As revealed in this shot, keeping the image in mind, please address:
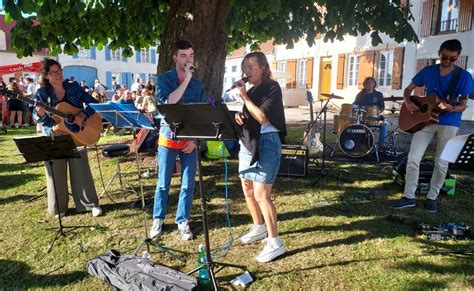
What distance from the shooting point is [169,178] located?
3.95 metres

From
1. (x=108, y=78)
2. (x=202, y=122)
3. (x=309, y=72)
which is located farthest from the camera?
(x=108, y=78)

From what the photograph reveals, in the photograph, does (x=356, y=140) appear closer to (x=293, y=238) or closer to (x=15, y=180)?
(x=293, y=238)

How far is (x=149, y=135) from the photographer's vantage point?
764 centimetres

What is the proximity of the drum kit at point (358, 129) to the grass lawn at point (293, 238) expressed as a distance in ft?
6.72

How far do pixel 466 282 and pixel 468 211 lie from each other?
2024 millimetres

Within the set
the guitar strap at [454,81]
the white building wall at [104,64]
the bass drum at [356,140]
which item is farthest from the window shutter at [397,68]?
the white building wall at [104,64]

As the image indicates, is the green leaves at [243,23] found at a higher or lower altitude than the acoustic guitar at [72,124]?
higher

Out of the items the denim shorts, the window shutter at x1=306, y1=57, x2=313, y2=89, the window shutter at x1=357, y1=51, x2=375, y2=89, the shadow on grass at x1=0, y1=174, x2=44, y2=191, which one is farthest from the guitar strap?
the window shutter at x1=306, y1=57, x2=313, y2=89

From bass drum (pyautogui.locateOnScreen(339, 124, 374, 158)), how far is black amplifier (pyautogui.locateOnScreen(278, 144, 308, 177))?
2.36m

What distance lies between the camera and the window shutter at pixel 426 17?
16281 millimetres

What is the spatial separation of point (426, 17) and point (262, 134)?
1649cm

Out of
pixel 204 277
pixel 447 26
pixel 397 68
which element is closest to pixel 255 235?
pixel 204 277

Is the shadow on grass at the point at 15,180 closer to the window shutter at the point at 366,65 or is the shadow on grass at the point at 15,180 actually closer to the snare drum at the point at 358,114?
the snare drum at the point at 358,114

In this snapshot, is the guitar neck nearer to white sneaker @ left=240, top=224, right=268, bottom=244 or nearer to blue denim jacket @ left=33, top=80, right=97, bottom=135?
blue denim jacket @ left=33, top=80, right=97, bottom=135
